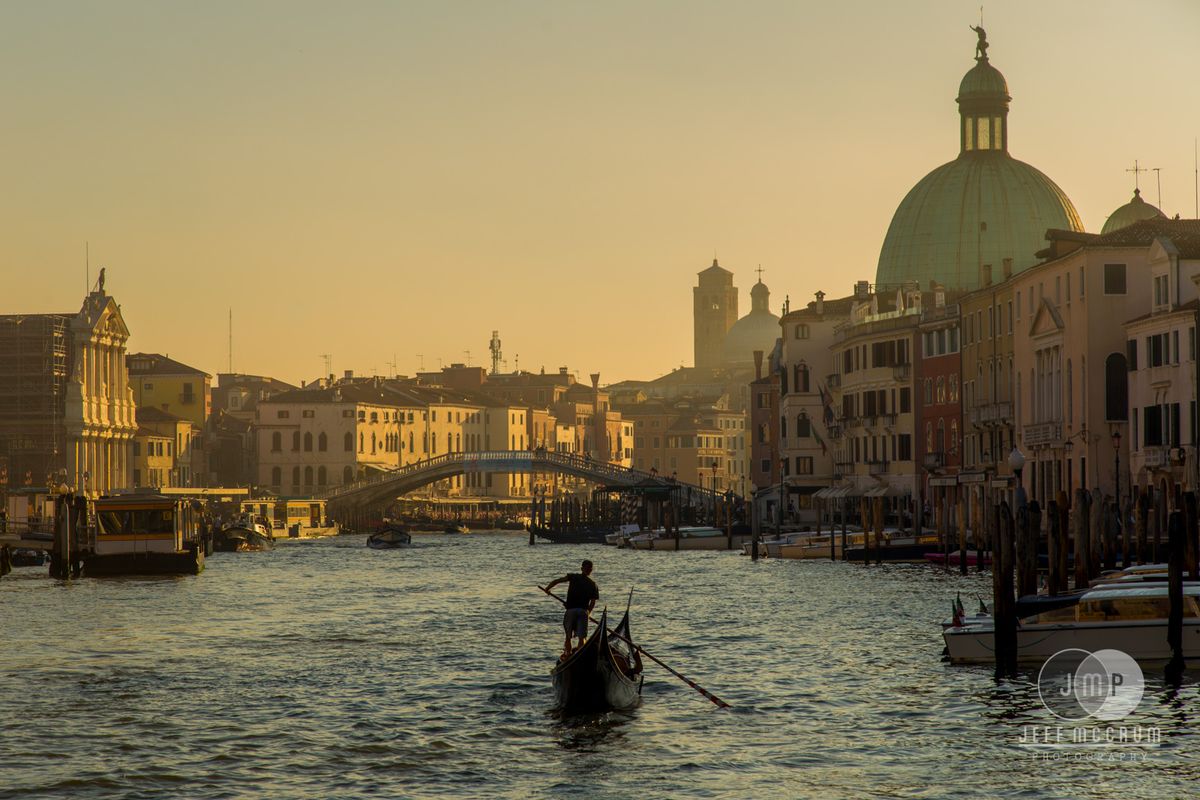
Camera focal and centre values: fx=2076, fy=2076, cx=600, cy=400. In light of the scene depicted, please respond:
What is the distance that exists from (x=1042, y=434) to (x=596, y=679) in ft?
104

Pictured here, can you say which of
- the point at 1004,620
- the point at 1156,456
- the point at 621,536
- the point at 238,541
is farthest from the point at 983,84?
the point at 1004,620

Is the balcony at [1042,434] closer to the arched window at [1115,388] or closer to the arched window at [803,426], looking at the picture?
the arched window at [1115,388]

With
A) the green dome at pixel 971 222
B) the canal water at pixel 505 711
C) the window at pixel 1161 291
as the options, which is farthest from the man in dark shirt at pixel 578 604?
the green dome at pixel 971 222

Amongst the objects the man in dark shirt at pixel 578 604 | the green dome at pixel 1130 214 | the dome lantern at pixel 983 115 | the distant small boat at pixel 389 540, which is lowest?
the distant small boat at pixel 389 540

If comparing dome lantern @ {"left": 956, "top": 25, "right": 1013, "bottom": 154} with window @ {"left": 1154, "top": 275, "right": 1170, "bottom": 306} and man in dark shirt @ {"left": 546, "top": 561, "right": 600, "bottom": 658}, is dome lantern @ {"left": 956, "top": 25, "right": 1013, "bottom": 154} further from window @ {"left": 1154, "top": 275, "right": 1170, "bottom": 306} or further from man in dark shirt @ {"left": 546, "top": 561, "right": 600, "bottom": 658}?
man in dark shirt @ {"left": 546, "top": 561, "right": 600, "bottom": 658}

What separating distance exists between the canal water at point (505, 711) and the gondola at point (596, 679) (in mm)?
284

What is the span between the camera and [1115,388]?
157 ft

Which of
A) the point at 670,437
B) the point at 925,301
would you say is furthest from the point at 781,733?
the point at 670,437

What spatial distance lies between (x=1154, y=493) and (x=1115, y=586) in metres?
19.4

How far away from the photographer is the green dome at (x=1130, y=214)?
72875 mm

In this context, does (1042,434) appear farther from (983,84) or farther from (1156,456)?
(983,84)

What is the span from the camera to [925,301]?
77.4 metres

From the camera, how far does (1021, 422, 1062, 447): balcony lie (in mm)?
50031

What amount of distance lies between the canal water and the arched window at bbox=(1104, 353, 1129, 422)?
1087cm
